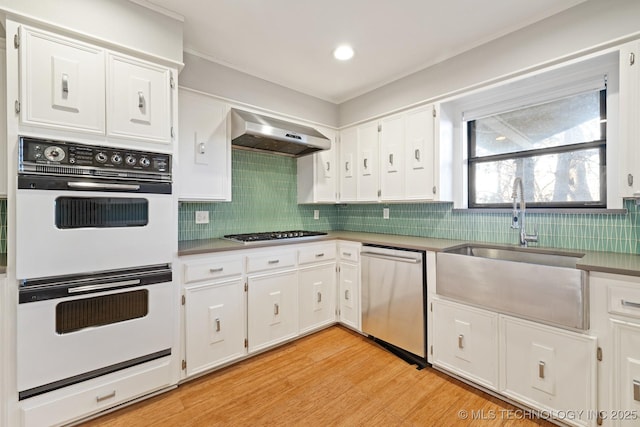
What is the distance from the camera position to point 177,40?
1.92 m

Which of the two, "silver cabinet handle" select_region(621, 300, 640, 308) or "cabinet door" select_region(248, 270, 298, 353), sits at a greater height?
"silver cabinet handle" select_region(621, 300, 640, 308)

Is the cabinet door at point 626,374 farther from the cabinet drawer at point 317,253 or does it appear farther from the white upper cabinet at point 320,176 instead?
the white upper cabinet at point 320,176

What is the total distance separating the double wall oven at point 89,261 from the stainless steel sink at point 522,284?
1977mm

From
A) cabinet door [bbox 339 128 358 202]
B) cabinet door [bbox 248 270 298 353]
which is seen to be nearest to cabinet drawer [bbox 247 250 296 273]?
cabinet door [bbox 248 270 298 353]

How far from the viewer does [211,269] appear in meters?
2.11

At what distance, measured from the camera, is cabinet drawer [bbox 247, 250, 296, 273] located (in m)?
2.32

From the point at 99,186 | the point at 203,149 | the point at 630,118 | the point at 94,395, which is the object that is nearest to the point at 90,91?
the point at 99,186

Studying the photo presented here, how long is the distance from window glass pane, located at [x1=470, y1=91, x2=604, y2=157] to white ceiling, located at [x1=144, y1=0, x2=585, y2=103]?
0.66 metres

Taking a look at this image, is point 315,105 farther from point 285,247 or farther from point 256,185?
point 285,247

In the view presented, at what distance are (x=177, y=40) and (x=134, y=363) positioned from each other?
6.96ft

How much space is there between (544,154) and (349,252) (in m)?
1.81

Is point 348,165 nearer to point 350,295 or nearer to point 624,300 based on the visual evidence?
point 350,295

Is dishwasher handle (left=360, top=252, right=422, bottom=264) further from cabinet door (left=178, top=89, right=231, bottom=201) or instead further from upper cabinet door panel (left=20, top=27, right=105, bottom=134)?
upper cabinet door panel (left=20, top=27, right=105, bottom=134)

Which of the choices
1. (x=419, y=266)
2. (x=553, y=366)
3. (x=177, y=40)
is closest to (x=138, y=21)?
(x=177, y=40)
